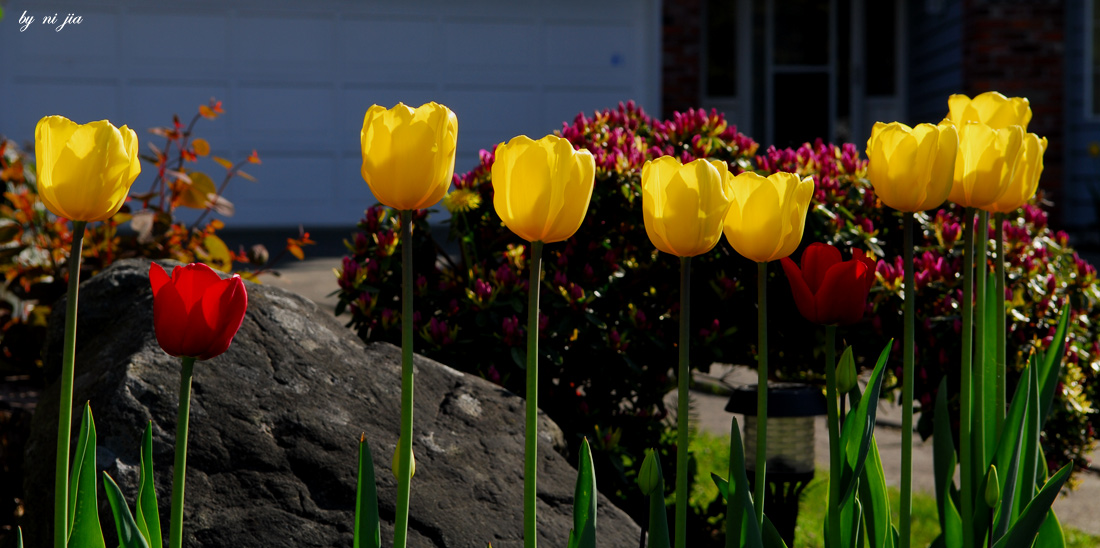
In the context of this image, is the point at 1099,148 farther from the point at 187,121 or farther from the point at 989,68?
the point at 187,121

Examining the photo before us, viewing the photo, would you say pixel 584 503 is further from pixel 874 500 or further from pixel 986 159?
pixel 986 159

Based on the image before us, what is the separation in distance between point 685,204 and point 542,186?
6.3 inches

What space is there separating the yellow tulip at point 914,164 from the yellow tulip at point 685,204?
30cm

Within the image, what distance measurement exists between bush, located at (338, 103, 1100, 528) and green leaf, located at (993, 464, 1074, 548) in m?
1.22

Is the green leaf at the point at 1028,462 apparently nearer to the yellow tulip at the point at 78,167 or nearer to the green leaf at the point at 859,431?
the green leaf at the point at 859,431

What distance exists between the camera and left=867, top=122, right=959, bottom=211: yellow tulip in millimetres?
1204

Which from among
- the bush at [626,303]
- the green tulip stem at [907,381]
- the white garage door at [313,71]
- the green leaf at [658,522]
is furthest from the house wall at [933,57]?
the green leaf at [658,522]

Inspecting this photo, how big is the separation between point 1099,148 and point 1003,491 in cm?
899

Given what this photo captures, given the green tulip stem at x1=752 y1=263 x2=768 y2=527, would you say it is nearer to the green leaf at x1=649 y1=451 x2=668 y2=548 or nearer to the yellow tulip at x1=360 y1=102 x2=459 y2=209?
the green leaf at x1=649 y1=451 x2=668 y2=548

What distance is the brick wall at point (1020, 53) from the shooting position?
9227 mm

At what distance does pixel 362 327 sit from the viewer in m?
2.61

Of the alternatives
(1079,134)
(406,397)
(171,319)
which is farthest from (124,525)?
(1079,134)

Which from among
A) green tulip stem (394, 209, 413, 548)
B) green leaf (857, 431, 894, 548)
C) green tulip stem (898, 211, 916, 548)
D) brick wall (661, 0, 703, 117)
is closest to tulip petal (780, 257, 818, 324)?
green tulip stem (898, 211, 916, 548)

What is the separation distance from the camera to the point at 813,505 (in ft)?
11.2
